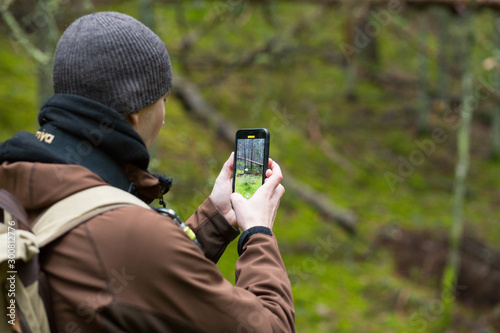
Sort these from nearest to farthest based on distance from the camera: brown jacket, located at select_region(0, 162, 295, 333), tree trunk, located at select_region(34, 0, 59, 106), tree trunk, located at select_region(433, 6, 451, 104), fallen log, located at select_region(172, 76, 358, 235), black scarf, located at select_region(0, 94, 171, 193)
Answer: brown jacket, located at select_region(0, 162, 295, 333) → black scarf, located at select_region(0, 94, 171, 193) → tree trunk, located at select_region(34, 0, 59, 106) → fallen log, located at select_region(172, 76, 358, 235) → tree trunk, located at select_region(433, 6, 451, 104)

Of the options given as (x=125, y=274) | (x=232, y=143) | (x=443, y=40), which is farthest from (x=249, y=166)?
(x=443, y=40)

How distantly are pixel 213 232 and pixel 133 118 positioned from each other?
19.8 inches

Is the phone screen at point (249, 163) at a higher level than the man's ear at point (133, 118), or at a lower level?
lower

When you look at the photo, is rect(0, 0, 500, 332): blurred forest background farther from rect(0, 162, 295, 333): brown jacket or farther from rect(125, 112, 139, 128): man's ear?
rect(0, 162, 295, 333): brown jacket

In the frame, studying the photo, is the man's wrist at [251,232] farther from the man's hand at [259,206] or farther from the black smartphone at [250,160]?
the black smartphone at [250,160]

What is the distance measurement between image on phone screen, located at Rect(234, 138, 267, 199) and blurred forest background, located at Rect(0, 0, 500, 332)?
6.23 ft

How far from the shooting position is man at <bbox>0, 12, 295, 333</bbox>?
1.23m

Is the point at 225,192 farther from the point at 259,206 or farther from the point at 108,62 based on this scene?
the point at 108,62

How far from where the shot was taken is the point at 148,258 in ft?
4.07

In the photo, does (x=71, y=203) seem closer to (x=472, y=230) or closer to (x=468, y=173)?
(x=472, y=230)

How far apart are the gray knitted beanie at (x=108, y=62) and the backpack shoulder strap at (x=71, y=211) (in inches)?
12.5

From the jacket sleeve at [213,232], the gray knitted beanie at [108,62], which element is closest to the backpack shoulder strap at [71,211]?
the gray knitted beanie at [108,62]

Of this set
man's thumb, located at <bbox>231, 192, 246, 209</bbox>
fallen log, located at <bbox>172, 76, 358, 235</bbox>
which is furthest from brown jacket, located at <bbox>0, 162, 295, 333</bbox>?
fallen log, located at <bbox>172, 76, 358, 235</bbox>

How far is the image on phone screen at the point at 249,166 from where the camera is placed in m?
1.77
